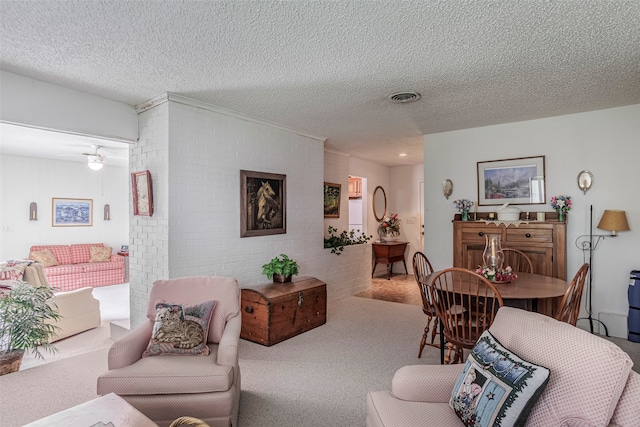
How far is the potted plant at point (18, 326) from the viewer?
2906 mm

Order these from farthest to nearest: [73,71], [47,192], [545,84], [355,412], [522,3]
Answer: [47,192]
[545,84]
[73,71]
[355,412]
[522,3]

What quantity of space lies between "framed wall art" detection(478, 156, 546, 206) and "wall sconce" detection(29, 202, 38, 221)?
7.79 m

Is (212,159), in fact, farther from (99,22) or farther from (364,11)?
(364,11)

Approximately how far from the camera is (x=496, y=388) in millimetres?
1355

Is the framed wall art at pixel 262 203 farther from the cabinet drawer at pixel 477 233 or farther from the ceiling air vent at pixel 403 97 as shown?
the cabinet drawer at pixel 477 233

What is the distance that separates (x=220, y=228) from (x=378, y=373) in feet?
7.02

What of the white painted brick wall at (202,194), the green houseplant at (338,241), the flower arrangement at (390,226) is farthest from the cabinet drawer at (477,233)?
the flower arrangement at (390,226)

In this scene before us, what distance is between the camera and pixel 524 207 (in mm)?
4309

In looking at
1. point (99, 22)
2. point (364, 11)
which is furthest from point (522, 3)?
point (99, 22)

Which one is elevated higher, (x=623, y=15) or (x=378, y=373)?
(x=623, y=15)

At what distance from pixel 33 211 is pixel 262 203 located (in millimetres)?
5333

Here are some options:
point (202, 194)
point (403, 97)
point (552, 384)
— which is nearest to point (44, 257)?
point (202, 194)

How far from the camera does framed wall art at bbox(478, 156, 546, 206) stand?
13.8 ft

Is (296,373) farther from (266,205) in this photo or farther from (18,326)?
(18,326)
